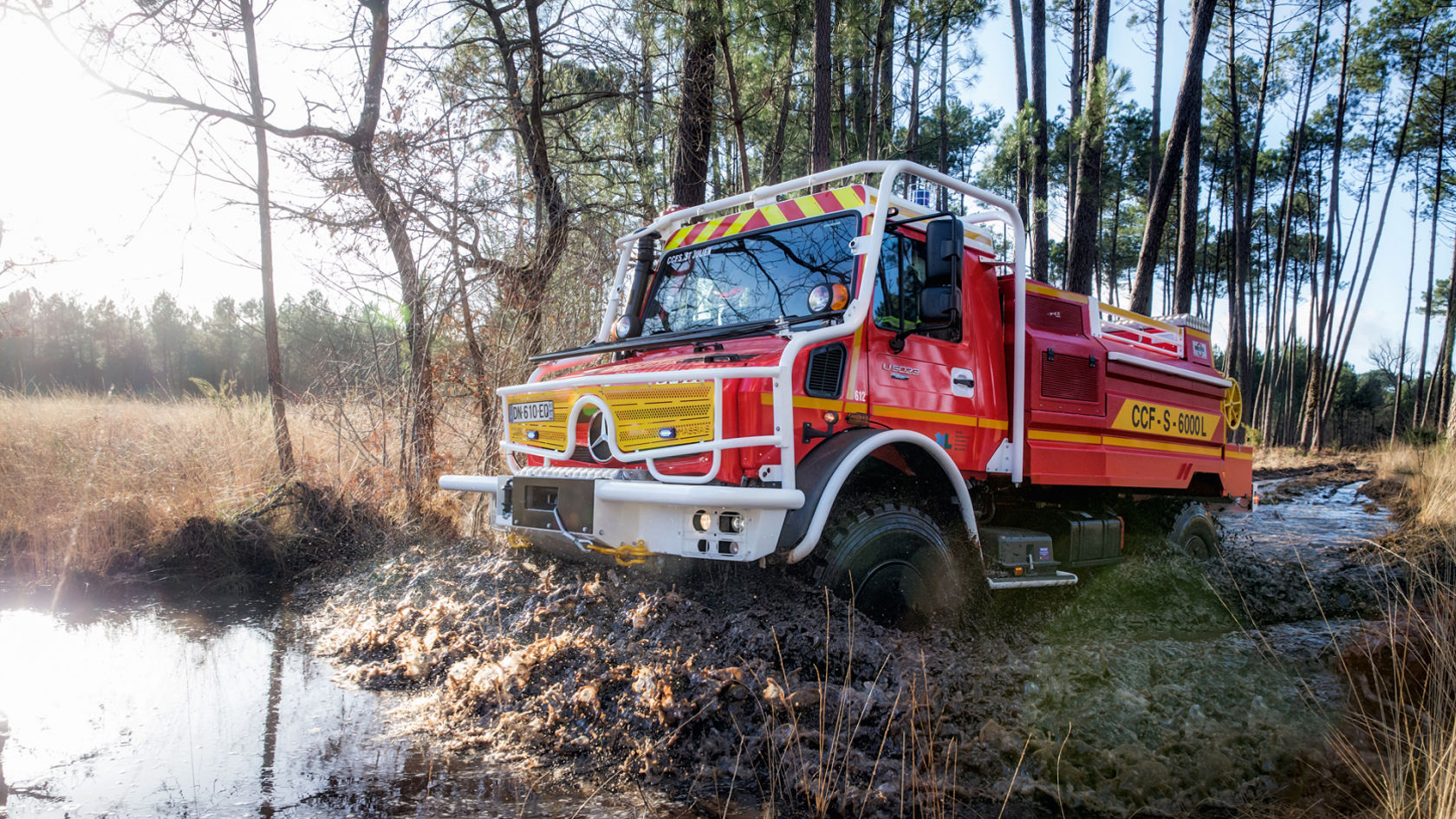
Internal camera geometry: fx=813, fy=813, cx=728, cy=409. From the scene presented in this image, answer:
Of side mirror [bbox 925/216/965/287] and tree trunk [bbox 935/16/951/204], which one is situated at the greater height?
tree trunk [bbox 935/16/951/204]

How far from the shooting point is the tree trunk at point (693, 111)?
8.91m

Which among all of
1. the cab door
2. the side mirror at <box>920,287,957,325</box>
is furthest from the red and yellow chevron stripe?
the side mirror at <box>920,287,957,325</box>

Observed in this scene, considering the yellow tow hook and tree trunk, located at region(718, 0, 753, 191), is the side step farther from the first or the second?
tree trunk, located at region(718, 0, 753, 191)

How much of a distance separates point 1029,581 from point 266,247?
26.5ft

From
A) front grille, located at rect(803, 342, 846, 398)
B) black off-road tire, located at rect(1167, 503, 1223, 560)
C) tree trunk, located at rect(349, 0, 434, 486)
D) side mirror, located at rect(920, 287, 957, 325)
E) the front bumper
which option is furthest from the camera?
tree trunk, located at rect(349, 0, 434, 486)

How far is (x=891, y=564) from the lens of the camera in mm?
4168

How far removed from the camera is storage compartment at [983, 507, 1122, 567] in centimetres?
559

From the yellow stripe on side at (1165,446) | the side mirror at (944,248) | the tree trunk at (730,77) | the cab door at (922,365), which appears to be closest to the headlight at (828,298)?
the cab door at (922,365)

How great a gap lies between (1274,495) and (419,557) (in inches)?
527

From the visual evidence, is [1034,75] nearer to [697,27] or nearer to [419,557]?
[697,27]

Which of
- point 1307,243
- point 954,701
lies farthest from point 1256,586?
point 1307,243

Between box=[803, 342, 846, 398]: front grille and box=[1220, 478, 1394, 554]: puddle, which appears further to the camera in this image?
box=[1220, 478, 1394, 554]: puddle

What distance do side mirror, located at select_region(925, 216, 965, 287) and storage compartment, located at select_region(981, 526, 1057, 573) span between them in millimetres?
→ 1743

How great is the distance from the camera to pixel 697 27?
8938 millimetres
